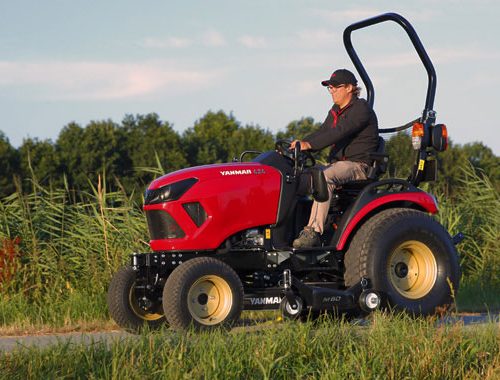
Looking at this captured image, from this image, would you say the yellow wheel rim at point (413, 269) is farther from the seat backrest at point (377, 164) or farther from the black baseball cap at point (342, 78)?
the black baseball cap at point (342, 78)

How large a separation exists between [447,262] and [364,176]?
1.01 m

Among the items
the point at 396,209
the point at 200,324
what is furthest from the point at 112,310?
the point at 396,209

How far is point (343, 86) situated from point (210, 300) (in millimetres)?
2292

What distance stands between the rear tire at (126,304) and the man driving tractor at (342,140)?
53.7 inches

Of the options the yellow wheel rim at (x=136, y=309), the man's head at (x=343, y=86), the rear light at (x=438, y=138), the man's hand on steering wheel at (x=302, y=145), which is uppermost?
the man's head at (x=343, y=86)

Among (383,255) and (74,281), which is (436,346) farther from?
(74,281)

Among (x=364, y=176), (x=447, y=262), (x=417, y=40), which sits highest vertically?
(x=417, y=40)

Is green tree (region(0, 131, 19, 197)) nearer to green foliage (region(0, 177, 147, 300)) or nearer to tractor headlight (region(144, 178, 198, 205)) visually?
green foliage (region(0, 177, 147, 300))

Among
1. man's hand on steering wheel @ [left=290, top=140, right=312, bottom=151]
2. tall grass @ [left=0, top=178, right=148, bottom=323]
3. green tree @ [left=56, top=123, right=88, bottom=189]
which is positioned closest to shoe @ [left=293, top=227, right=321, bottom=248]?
man's hand on steering wheel @ [left=290, top=140, right=312, bottom=151]

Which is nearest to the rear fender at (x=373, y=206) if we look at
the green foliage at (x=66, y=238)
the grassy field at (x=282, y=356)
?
the grassy field at (x=282, y=356)

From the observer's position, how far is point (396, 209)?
824 cm

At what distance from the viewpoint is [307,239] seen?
7832mm

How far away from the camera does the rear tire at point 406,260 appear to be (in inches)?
311

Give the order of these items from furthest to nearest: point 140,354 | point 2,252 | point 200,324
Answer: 1. point 2,252
2. point 200,324
3. point 140,354
